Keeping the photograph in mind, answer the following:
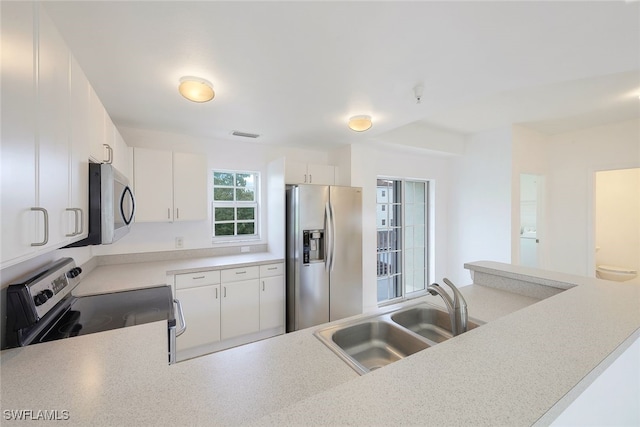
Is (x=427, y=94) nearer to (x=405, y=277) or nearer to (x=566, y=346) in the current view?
(x=566, y=346)

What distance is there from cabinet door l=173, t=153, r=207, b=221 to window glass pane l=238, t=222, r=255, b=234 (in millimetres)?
635

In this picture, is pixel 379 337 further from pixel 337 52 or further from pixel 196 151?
pixel 196 151

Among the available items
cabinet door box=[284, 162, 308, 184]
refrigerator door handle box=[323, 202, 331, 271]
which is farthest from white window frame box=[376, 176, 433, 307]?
refrigerator door handle box=[323, 202, 331, 271]

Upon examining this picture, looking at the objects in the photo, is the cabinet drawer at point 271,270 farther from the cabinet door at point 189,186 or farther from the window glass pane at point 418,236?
the window glass pane at point 418,236

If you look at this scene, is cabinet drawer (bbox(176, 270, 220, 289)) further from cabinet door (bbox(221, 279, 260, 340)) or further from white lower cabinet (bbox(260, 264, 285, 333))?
white lower cabinet (bbox(260, 264, 285, 333))

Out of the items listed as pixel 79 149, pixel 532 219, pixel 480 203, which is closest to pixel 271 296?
pixel 79 149

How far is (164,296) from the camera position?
174 cm

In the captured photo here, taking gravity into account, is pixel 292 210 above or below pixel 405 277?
above

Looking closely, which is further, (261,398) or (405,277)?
(405,277)

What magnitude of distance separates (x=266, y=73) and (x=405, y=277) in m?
3.70

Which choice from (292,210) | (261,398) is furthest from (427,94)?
(261,398)

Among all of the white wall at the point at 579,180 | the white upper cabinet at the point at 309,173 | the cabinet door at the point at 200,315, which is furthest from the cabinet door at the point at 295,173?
the white wall at the point at 579,180

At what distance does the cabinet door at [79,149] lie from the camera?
1109 mm

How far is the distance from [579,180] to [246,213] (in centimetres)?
489
